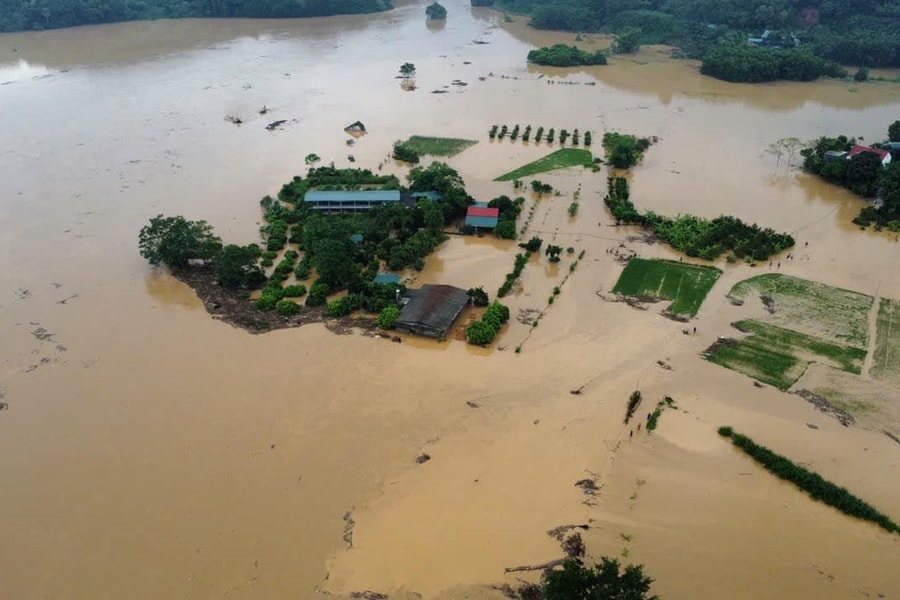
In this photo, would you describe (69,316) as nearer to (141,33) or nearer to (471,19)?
(141,33)

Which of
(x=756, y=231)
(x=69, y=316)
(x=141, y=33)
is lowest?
(x=69, y=316)

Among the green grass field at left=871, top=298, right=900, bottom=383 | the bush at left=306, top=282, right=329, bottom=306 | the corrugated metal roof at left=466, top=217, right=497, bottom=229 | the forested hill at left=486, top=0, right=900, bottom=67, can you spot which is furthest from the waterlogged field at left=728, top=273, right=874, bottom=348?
the forested hill at left=486, top=0, right=900, bottom=67

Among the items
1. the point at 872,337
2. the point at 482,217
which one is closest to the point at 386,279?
the point at 482,217

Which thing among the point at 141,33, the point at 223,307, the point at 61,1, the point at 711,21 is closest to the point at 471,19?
the point at 711,21

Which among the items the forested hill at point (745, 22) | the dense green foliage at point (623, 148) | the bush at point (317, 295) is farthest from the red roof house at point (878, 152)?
the bush at point (317, 295)

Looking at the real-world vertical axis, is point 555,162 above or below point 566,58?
below

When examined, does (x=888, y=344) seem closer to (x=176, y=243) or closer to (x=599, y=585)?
(x=599, y=585)
